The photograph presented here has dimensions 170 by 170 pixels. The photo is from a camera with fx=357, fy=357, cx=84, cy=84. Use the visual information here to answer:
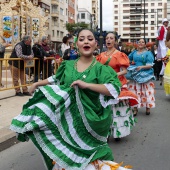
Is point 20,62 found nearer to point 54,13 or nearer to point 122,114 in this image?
point 122,114

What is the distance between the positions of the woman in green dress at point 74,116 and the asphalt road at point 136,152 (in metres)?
1.60

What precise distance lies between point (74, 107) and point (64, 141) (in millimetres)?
308

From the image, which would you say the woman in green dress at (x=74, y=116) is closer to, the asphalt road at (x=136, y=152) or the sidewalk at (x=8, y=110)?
the asphalt road at (x=136, y=152)

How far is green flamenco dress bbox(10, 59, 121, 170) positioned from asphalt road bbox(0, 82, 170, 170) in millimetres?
1580

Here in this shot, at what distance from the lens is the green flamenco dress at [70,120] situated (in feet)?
9.69

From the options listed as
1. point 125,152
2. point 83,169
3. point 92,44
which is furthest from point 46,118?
point 125,152

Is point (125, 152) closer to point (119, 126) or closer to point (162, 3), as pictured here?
point (119, 126)

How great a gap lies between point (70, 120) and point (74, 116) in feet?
0.17

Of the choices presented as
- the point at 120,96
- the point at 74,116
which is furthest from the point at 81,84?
the point at 120,96

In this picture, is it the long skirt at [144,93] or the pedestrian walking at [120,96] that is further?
the long skirt at [144,93]

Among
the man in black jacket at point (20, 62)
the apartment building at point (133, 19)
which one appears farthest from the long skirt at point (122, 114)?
the apartment building at point (133, 19)

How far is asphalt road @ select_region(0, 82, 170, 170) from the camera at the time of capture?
4711 millimetres

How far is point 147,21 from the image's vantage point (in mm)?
159250

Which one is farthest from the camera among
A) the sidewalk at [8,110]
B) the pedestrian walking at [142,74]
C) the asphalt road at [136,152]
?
the pedestrian walking at [142,74]
